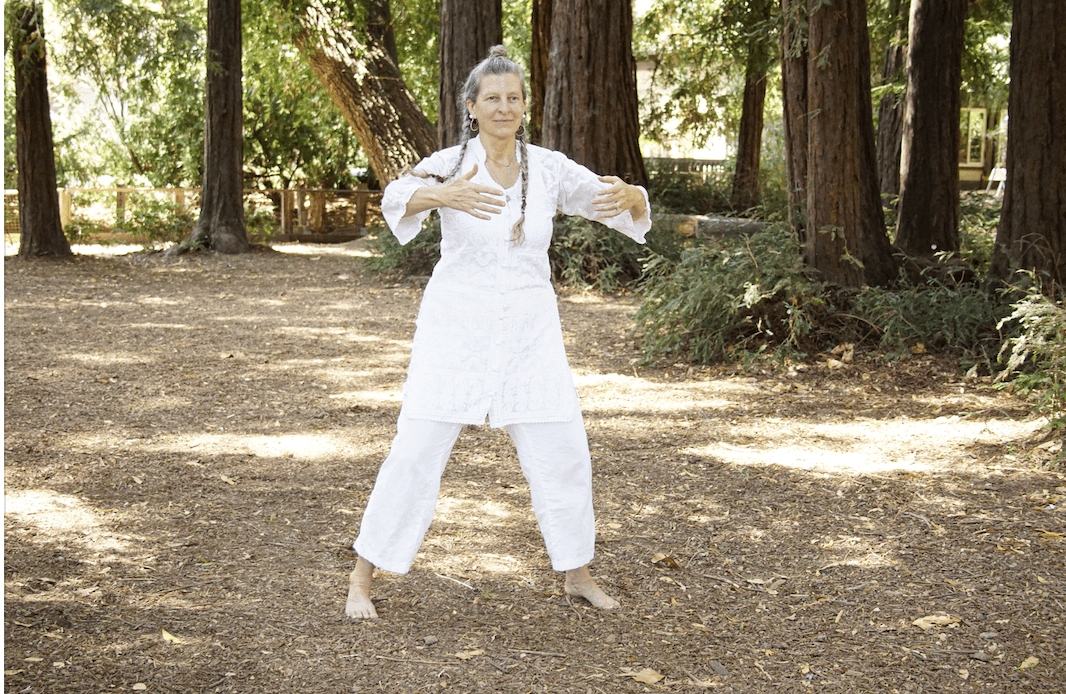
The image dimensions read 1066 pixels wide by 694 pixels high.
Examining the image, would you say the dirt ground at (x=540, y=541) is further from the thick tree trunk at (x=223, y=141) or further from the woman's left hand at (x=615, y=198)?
the thick tree trunk at (x=223, y=141)

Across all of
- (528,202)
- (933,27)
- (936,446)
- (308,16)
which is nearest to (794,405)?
(936,446)

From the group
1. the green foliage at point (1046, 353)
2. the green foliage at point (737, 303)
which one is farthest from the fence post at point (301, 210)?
the green foliage at point (1046, 353)

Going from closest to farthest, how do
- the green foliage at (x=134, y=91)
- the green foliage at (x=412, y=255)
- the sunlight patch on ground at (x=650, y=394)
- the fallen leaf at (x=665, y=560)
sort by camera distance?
the fallen leaf at (x=665, y=560), the sunlight patch on ground at (x=650, y=394), the green foliage at (x=412, y=255), the green foliage at (x=134, y=91)

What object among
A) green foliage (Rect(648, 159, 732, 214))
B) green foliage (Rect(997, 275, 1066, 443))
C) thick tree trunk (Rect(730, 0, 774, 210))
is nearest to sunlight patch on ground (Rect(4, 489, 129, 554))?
green foliage (Rect(997, 275, 1066, 443))

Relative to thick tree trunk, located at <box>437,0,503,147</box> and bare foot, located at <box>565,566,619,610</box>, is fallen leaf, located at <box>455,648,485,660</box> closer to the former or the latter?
bare foot, located at <box>565,566,619,610</box>

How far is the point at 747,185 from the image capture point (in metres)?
17.5

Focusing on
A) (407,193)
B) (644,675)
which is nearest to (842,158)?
(407,193)

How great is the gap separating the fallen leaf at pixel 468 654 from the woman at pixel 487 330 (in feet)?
1.12

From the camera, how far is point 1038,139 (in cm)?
711

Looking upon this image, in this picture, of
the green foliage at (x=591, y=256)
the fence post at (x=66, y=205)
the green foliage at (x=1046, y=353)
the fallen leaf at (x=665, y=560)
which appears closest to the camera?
the fallen leaf at (x=665, y=560)

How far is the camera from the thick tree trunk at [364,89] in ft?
48.1

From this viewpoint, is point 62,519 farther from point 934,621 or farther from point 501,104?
point 934,621

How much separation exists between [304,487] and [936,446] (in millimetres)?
3420

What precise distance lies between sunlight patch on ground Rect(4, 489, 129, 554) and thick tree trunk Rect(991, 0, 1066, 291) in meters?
6.03
